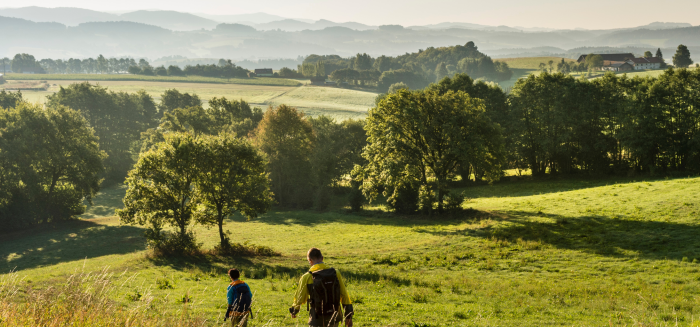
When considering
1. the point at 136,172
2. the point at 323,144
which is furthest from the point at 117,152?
the point at 136,172

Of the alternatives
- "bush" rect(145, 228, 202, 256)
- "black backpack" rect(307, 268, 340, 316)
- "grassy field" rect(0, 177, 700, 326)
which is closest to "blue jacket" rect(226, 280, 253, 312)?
"grassy field" rect(0, 177, 700, 326)

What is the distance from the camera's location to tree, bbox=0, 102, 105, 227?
5006 cm

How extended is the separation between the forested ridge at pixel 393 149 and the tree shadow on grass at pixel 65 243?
13.1 feet

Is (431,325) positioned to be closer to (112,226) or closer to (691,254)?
(691,254)

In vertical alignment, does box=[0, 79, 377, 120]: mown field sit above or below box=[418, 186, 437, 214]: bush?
above

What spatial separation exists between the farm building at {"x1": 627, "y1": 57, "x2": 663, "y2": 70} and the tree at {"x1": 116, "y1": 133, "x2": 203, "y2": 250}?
206 meters

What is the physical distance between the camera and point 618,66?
177 meters

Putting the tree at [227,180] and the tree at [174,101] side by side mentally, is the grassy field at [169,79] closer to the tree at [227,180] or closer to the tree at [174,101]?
the tree at [174,101]

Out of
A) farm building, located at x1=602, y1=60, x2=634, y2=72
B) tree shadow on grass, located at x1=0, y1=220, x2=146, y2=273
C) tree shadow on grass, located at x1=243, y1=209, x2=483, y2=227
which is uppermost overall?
farm building, located at x1=602, y1=60, x2=634, y2=72

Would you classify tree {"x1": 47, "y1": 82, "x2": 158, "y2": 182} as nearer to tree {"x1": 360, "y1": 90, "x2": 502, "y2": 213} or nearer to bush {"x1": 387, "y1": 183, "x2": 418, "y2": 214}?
bush {"x1": 387, "y1": 183, "x2": 418, "y2": 214}

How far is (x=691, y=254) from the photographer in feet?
73.6

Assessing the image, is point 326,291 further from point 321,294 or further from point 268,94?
point 268,94

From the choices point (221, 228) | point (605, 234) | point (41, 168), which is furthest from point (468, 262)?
point (41, 168)

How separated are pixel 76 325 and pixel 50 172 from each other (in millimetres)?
58796
